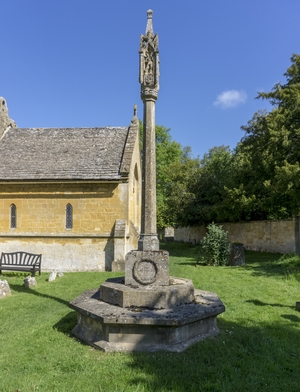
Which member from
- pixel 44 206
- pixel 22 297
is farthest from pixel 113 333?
pixel 44 206

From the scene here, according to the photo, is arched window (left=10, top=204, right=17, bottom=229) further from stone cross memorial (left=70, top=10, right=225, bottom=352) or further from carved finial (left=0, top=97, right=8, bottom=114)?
stone cross memorial (left=70, top=10, right=225, bottom=352)

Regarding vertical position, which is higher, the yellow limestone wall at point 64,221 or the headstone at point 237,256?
the yellow limestone wall at point 64,221

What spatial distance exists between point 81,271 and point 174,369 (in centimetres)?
1125

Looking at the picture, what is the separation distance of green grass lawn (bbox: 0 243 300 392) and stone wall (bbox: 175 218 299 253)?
1055 cm

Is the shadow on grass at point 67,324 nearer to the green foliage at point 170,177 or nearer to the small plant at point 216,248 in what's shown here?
the small plant at point 216,248

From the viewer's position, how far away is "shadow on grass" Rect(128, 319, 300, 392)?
393 centimetres

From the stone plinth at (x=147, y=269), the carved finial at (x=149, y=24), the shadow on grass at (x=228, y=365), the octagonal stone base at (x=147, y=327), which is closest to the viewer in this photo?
the shadow on grass at (x=228, y=365)

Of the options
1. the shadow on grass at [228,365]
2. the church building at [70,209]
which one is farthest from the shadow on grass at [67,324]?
the church building at [70,209]

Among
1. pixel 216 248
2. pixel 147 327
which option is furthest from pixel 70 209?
pixel 147 327

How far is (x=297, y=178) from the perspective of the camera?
13.9 m

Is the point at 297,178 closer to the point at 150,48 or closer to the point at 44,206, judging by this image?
the point at 150,48

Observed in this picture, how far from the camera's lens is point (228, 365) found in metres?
4.38

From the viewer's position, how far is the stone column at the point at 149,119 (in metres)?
6.43

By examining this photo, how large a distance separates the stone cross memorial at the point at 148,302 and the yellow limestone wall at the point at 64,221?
8280 mm
